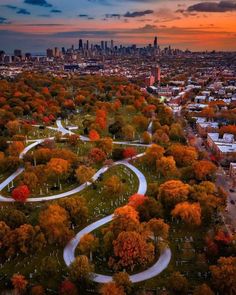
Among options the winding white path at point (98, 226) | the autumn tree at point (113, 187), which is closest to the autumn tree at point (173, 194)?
the autumn tree at point (113, 187)

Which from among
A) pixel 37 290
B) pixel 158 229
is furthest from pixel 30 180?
pixel 37 290

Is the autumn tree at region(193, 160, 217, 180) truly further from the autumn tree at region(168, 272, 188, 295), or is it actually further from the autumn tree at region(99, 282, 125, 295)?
the autumn tree at region(99, 282, 125, 295)

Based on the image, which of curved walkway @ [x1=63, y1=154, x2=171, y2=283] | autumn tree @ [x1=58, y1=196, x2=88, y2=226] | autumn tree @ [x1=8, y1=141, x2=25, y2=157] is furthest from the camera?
autumn tree @ [x1=8, y1=141, x2=25, y2=157]

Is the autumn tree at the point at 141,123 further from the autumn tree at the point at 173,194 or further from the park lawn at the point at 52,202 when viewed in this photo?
the autumn tree at the point at 173,194

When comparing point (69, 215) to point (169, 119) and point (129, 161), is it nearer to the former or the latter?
point (129, 161)

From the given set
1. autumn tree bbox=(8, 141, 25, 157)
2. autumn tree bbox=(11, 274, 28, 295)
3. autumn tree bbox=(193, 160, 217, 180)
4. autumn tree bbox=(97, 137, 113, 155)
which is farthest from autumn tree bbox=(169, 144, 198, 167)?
autumn tree bbox=(11, 274, 28, 295)

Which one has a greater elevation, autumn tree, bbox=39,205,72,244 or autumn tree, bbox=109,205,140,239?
autumn tree, bbox=109,205,140,239

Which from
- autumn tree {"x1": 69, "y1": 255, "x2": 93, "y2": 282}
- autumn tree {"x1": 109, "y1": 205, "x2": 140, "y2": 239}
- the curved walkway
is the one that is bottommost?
the curved walkway

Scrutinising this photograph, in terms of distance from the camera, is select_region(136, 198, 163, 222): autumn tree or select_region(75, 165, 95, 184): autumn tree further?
select_region(75, 165, 95, 184): autumn tree
